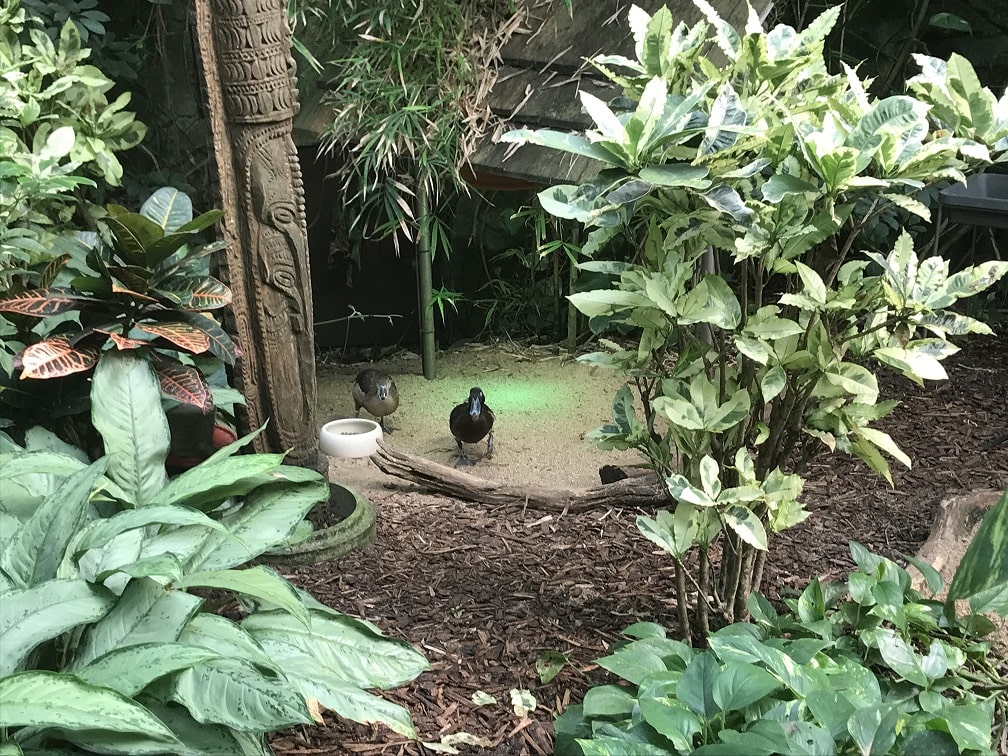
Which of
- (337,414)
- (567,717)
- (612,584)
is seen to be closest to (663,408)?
(567,717)

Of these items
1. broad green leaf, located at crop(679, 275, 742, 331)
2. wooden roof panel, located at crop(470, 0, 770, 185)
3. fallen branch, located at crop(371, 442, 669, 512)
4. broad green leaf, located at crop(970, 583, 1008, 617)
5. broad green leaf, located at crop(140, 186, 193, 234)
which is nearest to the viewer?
broad green leaf, located at crop(679, 275, 742, 331)

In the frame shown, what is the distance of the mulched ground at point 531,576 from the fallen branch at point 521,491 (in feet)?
0.16

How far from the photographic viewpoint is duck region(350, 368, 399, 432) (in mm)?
4242

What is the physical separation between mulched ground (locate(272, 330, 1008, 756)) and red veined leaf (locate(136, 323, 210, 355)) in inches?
29.5

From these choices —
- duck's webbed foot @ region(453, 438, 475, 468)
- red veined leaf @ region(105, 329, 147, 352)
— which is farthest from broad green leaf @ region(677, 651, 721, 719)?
duck's webbed foot @ region(453, 438, 475, 468)

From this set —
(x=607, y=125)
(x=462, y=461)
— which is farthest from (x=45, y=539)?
(x=462, y=461)

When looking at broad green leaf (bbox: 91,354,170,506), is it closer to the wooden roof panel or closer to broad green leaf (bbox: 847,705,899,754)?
broad green leaf (bbox: 847,705,899,754)

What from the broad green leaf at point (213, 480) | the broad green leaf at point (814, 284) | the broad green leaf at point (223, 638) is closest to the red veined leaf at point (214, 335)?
the broad green leaf at point (213, 480)

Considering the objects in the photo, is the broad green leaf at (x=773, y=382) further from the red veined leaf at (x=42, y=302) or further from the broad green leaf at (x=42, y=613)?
the red veined leaf at (x=42, y=302)

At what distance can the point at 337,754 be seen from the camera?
194 cm

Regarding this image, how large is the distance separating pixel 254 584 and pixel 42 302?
111 cm

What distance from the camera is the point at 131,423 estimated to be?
7.18 feet

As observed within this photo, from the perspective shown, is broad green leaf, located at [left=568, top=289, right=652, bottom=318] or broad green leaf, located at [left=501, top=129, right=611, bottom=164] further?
broad green leaf, located at [left=568, top=289, right=652, bottom=318]

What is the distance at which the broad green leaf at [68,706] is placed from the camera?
1.31m
